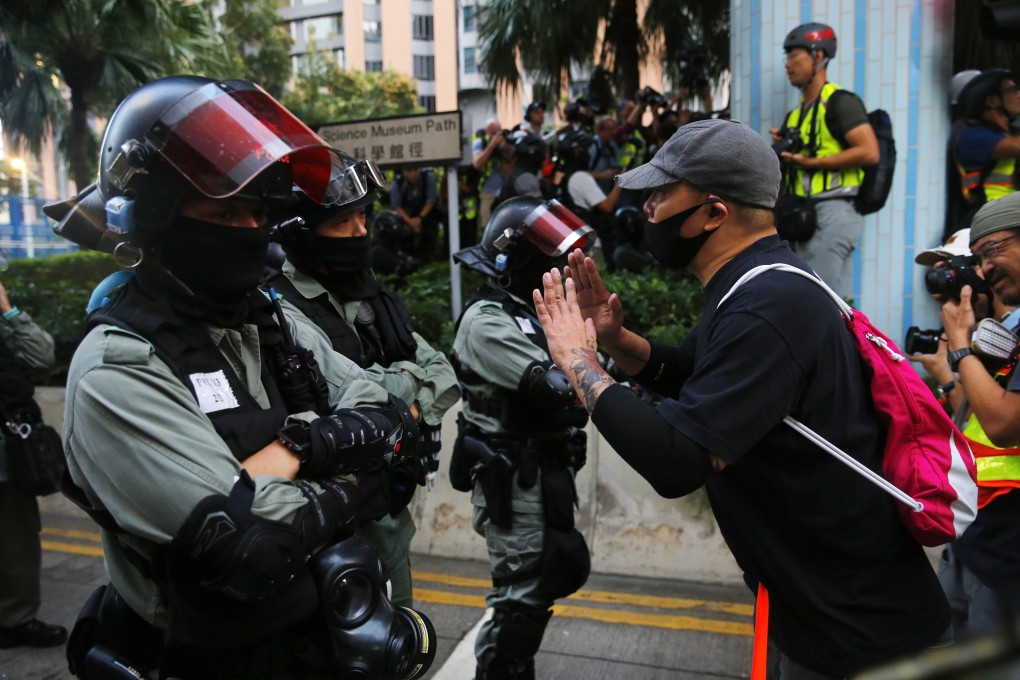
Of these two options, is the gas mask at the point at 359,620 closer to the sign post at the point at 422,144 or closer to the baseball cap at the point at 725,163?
the baseball cap at the point at 725,163

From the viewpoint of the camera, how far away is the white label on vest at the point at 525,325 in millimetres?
3549

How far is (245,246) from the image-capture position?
2.01 meters

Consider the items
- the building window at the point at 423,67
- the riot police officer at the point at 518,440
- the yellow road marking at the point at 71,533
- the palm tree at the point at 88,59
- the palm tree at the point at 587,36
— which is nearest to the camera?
the riot police officer at the point at 518,440

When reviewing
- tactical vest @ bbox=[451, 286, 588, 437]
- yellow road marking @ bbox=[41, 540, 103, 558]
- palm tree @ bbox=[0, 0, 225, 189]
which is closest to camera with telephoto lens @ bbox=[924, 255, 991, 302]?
tactical vest @ bbox=[451, 286, 588, 437]

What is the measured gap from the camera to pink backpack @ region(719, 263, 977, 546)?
1.85 meters

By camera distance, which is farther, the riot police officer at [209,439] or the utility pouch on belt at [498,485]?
the utility pouch on belt at [498,485]

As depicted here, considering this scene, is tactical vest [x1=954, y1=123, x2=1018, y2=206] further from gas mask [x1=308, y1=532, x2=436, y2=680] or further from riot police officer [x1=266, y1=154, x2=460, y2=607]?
gas mask [x1=308, y1=532, x2=436, y2=680]

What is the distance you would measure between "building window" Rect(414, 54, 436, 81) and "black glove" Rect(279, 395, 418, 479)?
187 ft

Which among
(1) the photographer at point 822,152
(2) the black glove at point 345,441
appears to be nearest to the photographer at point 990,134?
(1) the photographer at point 822,152

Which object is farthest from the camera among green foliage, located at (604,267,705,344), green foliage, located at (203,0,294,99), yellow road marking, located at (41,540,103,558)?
green foliage, located at (203,0,294,99)

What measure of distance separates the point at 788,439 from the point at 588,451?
333cm

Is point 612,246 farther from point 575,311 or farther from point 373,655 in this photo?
point 373,655

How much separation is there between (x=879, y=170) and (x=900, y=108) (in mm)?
852

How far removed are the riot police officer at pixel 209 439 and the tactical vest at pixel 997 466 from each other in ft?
6.02
